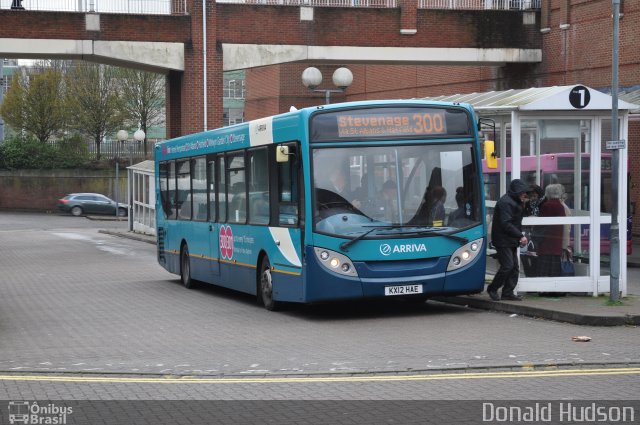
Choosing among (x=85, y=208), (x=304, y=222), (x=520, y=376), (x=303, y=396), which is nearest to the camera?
(x=303, y=396)

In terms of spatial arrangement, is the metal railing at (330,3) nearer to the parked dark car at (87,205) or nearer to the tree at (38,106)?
the parked dark car at (87,205)

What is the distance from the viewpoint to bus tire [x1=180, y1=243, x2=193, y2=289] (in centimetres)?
2148

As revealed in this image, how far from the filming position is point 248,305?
17.9m

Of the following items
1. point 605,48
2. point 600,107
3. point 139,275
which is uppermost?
point 605,48

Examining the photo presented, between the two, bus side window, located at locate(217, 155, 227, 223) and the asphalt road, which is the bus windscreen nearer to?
the asphalt road

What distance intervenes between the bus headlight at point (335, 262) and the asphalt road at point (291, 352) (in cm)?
68

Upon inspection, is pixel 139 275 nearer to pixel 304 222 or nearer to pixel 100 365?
pixel 304 222

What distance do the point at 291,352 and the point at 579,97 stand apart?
6.06 m

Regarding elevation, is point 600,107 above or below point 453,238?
above

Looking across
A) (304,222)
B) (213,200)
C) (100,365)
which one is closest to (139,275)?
(213,200)

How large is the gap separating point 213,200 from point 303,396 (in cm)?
1041

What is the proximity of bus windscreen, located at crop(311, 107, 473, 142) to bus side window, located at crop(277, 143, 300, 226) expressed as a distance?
20.8 inches

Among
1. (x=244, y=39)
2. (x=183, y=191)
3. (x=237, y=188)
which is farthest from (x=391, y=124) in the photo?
(x=244, y=39)

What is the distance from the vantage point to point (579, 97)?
1559 centimetres
